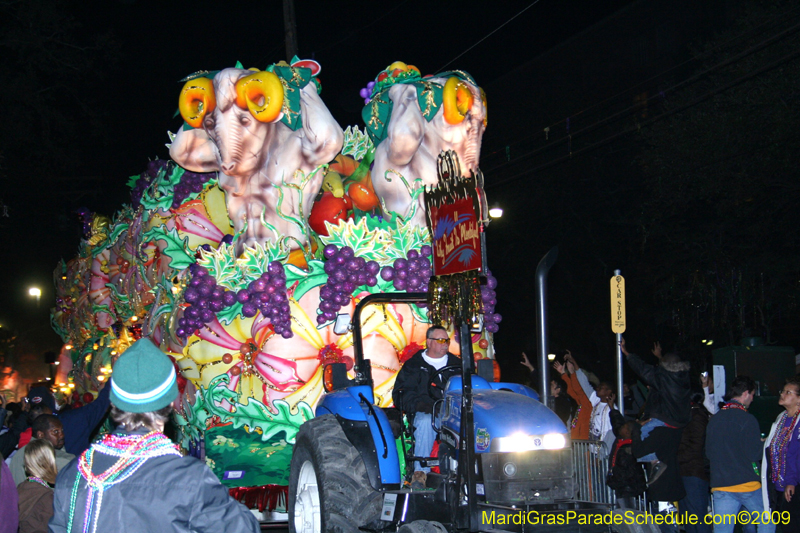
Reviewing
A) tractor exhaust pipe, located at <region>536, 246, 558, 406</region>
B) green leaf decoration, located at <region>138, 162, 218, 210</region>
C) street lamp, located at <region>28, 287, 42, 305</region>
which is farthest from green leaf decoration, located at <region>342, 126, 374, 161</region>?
street lamp, located at <region>28, 287, 42, 305</region>

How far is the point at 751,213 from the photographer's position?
14.9 m

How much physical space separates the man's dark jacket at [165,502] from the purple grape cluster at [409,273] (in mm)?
5297

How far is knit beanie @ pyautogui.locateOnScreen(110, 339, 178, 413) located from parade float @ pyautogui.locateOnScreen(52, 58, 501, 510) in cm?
478

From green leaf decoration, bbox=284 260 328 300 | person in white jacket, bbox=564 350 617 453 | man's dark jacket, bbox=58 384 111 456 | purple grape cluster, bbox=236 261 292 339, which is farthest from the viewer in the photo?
person in white jacket, bbox=564 350 617 453

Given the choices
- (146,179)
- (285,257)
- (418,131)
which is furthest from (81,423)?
(146,179)

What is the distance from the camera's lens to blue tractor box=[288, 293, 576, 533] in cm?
464

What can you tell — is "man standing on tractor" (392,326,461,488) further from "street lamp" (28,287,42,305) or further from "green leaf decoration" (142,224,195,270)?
"street lamp" (28,287,42,305)

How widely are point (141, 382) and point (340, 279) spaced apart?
5.02 m

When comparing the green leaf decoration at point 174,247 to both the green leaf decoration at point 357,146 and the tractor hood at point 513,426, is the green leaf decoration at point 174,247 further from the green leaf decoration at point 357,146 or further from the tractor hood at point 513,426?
the tractor hood at point 513,426

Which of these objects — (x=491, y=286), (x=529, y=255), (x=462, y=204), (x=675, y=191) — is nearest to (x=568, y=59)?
(x=529, y=255)

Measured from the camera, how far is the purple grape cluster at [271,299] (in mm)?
7453

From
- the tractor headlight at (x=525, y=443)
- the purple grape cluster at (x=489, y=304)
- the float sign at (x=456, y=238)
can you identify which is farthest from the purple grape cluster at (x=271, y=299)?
the tractor headlight at (x=525, y=443)

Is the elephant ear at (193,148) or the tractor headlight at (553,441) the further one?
the elephant ear at (193,148)

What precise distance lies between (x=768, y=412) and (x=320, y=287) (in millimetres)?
7709
